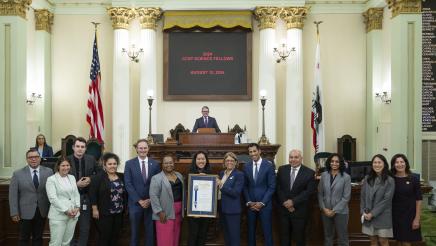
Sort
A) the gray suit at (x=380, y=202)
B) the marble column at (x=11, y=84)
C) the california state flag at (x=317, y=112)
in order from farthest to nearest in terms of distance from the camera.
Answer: the california state flag at (x=317, y=112), the marble column at (x=11, y=84), the gray suit at (x=380, y=202)

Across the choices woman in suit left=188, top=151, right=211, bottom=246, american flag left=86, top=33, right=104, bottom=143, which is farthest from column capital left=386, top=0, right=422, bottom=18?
american flag left=86, top=33, right=104, bottom=143

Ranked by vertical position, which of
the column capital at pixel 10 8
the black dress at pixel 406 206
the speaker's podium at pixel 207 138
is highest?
the column capital at pixel 10 8

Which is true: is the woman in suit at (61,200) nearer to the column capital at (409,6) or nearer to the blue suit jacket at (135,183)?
the blue suit jacket at (135,183)

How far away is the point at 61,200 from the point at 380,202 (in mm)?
4402

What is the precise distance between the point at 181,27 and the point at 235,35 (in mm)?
1912

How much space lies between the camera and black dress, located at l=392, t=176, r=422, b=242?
617 centimetres

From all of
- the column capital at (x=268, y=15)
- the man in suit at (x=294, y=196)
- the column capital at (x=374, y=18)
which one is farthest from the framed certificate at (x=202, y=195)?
the column capital at (x=374, y=18)

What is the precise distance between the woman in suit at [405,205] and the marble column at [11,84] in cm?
906

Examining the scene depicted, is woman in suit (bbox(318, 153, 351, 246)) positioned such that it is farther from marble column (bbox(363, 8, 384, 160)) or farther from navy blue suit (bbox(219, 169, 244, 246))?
marble column (bbox(363, 8, 384, 160))

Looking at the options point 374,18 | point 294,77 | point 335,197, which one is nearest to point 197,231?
Answer: point 335,197

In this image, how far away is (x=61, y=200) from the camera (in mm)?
6078

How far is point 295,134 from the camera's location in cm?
1506

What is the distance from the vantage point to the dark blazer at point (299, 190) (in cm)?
653

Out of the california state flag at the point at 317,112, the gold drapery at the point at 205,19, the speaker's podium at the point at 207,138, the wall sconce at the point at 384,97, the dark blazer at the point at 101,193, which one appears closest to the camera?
the dark blazer at the point at 101,193
